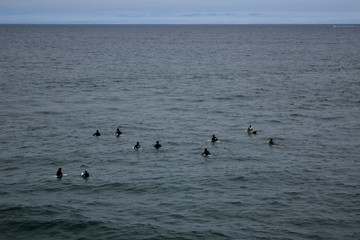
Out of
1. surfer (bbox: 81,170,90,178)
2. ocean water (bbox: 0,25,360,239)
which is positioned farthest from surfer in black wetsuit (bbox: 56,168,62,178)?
surfer (bbox: 81,170,90,178)

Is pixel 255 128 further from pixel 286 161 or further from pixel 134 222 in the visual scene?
pixel 134 222

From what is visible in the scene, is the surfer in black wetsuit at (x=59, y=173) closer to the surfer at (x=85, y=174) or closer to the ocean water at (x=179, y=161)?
the ocean water at (x=179, y=161)

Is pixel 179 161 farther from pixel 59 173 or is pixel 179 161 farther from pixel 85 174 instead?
pixel 59 173

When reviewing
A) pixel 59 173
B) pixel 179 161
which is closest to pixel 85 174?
pixel 59 173

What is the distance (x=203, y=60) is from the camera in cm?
15375

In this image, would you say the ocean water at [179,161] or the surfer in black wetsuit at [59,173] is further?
the surfer in black wetsuit at [59,173]

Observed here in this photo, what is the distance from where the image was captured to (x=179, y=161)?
46.2 meters

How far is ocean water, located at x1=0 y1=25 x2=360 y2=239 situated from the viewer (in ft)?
106

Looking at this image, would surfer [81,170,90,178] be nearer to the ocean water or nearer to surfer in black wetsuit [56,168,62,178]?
the ocean water

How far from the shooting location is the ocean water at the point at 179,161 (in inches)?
1268

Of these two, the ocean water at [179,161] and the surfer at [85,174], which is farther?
the surfer at [85,174]

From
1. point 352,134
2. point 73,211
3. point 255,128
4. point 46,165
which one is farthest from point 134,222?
point 352,134

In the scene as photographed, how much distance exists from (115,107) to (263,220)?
144 feet

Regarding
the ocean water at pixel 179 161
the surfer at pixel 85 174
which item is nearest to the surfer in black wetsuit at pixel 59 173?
the ocean water at pixel 179 161
